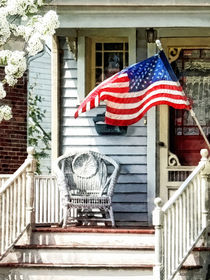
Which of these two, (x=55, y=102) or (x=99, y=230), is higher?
(x=55, y=102)

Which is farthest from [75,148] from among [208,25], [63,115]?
[208,25]

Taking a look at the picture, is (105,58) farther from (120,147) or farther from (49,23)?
(49,23)

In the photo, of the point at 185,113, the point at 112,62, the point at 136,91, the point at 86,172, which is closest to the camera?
the point at 136,91

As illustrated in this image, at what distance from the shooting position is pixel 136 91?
505 inches

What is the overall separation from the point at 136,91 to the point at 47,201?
2.26 metres

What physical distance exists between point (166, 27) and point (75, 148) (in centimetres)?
241

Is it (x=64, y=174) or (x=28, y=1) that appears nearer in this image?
(x=28, y=1)

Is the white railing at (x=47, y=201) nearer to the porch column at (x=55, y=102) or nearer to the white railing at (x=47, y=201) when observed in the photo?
the white railing at (x=47, y=201)

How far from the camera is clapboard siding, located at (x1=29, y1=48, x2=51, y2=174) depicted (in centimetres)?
2309

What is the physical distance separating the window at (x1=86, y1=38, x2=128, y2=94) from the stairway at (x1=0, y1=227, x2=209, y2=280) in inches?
104

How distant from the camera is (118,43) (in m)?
14.6

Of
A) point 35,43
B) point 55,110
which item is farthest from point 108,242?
point 35,43

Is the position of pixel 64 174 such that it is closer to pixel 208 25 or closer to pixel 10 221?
pixel 10 221

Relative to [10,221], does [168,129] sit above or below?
above
